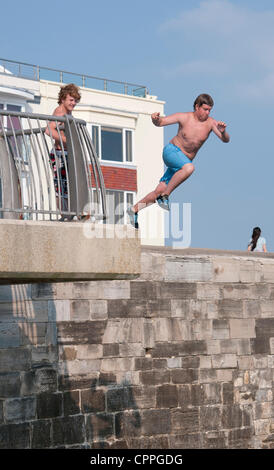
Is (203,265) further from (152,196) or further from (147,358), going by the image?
(152,196)

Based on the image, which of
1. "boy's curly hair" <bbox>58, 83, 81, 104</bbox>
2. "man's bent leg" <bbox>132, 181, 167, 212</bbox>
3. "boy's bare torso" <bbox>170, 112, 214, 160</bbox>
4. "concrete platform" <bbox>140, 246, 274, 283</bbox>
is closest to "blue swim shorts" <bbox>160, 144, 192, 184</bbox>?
"boy's bare torso" <bbox>170, 112, 214, 160</bbox>

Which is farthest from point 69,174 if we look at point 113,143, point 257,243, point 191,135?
point 113,143

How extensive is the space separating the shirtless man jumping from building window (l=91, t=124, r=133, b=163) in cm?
2359

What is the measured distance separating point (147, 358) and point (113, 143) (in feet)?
78.9

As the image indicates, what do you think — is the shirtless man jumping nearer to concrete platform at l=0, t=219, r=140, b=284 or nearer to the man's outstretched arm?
the man's outstretched arm

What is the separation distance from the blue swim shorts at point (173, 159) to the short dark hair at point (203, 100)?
694mm

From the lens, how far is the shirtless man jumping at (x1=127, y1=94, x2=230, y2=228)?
1149 centimetres

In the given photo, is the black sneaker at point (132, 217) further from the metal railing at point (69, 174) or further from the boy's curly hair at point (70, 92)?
the metal railing at point (69, 174)

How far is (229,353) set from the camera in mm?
14562

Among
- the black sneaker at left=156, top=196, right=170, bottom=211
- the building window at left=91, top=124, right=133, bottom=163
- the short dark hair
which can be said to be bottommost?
the black sneaker at left=156, top=196, right=170, bottom=211

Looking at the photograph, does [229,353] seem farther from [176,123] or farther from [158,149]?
[158,149]

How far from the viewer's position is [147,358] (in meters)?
13.2

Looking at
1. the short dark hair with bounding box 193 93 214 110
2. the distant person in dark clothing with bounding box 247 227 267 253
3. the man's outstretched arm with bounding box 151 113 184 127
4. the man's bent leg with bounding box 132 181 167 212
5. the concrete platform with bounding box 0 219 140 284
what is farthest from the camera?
the distant person in dark clothing with bounding box 247 227 267 253

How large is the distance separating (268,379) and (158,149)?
24.3m
